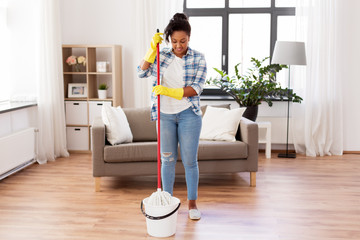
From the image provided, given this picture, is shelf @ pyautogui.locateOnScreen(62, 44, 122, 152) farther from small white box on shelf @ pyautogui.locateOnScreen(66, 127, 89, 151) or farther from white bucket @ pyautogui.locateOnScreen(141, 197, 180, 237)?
white bucket @ pyautogui.locateOnScreen(141, 197, 180, 237)

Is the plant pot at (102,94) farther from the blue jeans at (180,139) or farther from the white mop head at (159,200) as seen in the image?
the white mop head at (159,200)

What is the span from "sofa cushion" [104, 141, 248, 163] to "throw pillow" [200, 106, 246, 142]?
19 centimetres

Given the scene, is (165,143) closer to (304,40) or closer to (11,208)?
(11,208)

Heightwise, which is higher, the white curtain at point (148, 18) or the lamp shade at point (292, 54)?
the white curtain at point (148, 18)

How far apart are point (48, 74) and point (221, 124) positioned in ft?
6.81

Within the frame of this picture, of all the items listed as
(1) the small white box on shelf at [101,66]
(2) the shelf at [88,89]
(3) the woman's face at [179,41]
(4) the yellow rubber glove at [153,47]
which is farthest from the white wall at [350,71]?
(4) the yellow rubber glove at [153,47]

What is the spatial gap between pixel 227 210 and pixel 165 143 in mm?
773

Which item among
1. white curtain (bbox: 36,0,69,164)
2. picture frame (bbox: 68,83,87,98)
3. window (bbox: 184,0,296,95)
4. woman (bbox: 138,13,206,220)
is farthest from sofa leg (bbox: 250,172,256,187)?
picture frame (bbox: 68,83,87,98)

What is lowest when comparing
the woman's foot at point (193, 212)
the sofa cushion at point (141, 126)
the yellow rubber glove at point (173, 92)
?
the woman's foot at point (193, 212)

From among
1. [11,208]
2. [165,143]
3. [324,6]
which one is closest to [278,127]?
[324,6]

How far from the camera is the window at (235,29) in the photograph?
559cm

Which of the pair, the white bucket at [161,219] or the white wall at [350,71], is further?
the white wall at [350,71]

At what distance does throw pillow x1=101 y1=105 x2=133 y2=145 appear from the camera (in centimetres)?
386

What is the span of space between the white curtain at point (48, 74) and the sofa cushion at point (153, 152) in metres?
1.44
